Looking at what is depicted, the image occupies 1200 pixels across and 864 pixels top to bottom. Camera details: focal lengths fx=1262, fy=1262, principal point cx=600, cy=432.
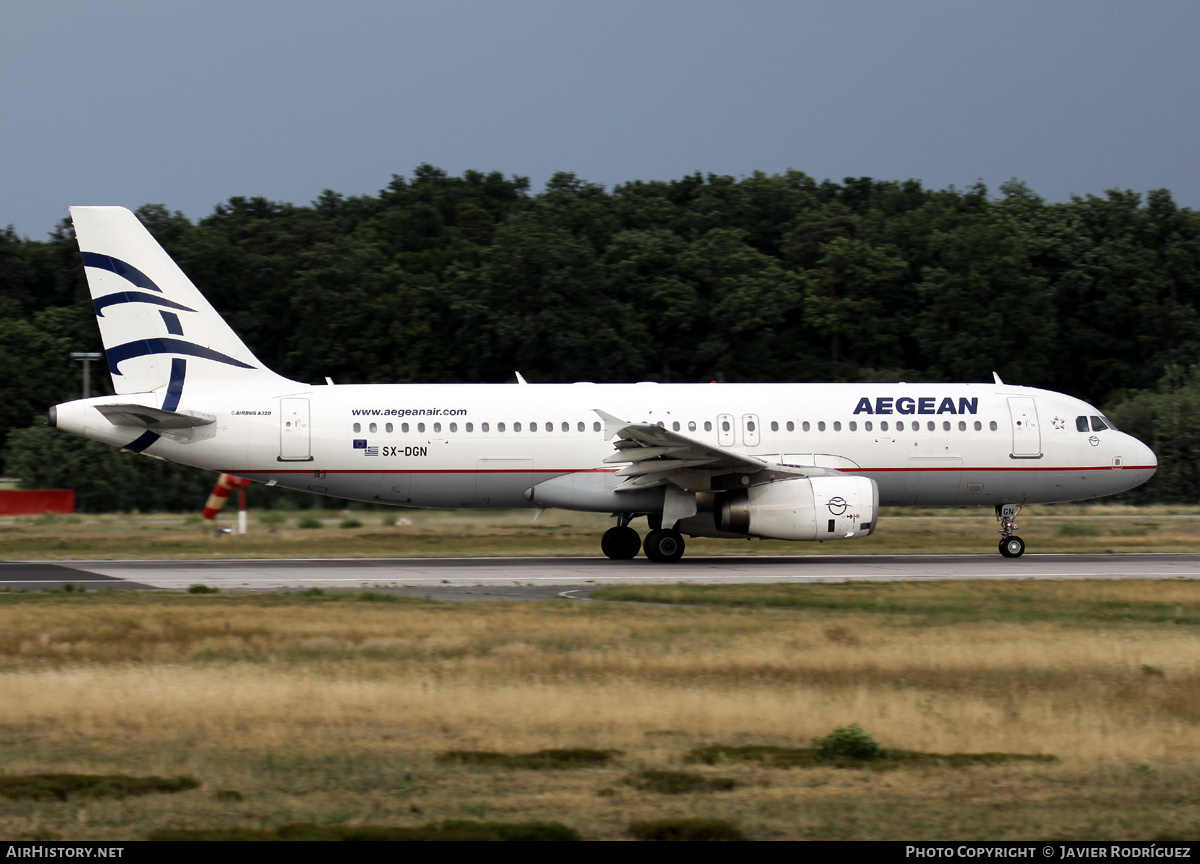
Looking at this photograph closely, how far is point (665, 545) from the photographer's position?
80.0ft

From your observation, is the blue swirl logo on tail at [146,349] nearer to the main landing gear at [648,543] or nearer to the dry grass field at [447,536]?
the dry grass field at [447,536]

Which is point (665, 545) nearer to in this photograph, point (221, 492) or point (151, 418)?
point (151, 418)

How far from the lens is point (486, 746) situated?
9.16 meters

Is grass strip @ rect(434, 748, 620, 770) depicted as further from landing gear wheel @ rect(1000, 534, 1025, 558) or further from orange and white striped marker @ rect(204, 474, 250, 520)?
orange and white striped marker @ rect(204, 474, 250, 520)

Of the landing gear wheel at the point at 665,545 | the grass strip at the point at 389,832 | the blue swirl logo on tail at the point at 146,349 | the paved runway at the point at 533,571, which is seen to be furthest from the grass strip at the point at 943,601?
the blue swirl logo on tail at the point at 146,349

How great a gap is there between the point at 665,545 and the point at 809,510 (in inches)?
117

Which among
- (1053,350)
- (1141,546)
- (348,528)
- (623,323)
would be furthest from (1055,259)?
(348,528)

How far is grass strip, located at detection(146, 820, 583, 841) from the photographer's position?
6.83 metres

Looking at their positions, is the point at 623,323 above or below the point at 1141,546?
above

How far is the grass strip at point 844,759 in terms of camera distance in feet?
28.3

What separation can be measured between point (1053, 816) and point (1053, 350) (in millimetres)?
53450

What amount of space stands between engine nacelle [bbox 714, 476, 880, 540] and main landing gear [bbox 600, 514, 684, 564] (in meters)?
1.41

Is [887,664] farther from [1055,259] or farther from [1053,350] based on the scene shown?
[1055,259]

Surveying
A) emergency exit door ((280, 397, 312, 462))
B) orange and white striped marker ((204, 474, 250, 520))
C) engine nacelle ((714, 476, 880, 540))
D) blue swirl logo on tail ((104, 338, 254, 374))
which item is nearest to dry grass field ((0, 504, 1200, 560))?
orange and white striped marker ((204, 474, 250, 520))
